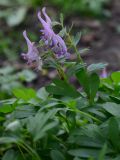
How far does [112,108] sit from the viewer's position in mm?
1657

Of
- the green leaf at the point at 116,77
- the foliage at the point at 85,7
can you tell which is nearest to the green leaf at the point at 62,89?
the green leaf at the point at 116,77

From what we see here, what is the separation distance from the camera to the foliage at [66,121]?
1.55 metres

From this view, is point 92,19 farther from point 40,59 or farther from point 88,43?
point 40,59

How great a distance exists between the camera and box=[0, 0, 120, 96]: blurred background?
4.72 meters

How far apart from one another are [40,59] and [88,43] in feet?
10.8

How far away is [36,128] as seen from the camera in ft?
4.95

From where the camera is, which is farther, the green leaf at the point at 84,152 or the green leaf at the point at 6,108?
the green leaf at the point at 6,108

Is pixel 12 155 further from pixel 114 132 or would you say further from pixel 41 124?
pixel 114 132

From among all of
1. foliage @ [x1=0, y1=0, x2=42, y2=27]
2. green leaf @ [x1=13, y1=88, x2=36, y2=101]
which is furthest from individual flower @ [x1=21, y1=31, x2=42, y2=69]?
foliage @ [x1=0, y1=0, x2=42, y2=27]

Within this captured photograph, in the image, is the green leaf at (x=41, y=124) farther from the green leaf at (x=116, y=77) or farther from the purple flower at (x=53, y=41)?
the green leaf at (x=116, y=77)

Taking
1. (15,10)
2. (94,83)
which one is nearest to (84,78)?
(94,83)

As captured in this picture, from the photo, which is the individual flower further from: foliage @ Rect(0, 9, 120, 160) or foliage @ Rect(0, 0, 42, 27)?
foliage @ Rect(0, 0, 42, 27)

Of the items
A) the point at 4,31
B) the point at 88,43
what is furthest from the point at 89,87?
the point at 4,31

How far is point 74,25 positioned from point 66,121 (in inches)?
146
